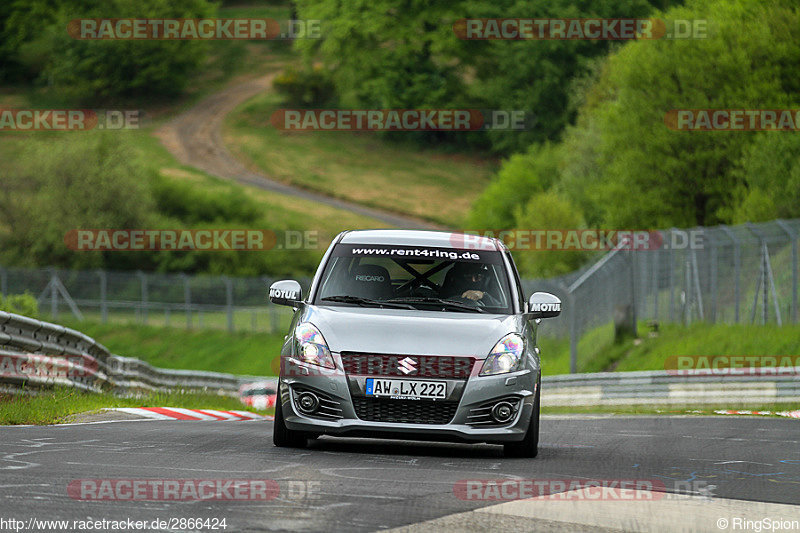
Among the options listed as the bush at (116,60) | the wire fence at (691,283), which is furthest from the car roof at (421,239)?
the bush at (116,60)

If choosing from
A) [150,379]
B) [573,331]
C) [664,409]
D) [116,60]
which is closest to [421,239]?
[664,409]

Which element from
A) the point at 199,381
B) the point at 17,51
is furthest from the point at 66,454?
the point at 17,51

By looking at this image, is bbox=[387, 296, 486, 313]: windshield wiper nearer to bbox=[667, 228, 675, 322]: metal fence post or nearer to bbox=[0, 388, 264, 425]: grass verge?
bbox=[0, 388, 264, 425]: grass verge

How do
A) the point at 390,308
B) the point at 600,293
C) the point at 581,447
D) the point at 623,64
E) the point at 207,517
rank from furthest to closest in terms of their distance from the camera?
1. the point at 623,64
2. the point at 600,293
3. the point at 581,447
4. the point at 390,308
5. the point at 207,517

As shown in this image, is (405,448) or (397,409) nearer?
(397,409)

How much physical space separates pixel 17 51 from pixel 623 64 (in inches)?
2868

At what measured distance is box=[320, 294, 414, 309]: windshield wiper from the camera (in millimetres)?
11219

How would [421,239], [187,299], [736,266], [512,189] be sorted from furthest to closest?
[512,189] < [187,299] < [736,266] < [421,239]

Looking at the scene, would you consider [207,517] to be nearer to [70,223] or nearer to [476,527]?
[476,527]

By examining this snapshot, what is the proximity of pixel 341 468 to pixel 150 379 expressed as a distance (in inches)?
659

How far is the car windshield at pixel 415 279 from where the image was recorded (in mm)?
11359

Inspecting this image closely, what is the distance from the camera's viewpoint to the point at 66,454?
9867 mm

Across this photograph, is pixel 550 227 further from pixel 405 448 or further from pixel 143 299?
pixel 405 448

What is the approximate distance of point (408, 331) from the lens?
10.5 m
